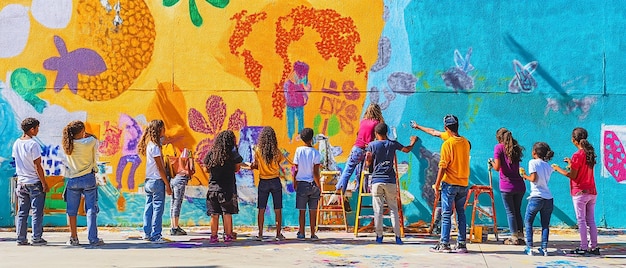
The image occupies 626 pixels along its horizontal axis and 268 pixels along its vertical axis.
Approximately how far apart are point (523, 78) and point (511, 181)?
7.53ft

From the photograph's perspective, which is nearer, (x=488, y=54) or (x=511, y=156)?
(x=511, y=156)

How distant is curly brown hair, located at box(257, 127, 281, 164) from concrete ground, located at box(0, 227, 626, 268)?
1229 millimetres

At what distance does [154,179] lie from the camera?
36.4 feet

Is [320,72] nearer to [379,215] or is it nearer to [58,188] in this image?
[379,215]

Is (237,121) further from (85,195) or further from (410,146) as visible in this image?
(85,195)

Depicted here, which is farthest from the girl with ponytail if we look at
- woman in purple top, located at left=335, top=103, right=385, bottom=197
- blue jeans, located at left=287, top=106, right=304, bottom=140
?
blue jeans, located at left=287, top=106, right=304, bottom=140

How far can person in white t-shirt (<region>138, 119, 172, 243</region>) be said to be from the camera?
1101 centimetres

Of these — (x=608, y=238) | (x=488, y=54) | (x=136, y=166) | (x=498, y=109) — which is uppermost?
(x=488, y=54)

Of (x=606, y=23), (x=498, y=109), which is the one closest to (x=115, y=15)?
(x=498, y=109)

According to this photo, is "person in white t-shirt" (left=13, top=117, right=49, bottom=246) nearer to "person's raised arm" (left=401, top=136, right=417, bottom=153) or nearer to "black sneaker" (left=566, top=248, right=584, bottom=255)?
"person's raised arm" (left=401, top=136, right=417, bottom=153)

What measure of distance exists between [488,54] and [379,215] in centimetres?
356

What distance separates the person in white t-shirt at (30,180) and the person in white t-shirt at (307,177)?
140 inches

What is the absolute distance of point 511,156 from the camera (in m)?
11.3

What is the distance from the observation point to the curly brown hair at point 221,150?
11.1m
